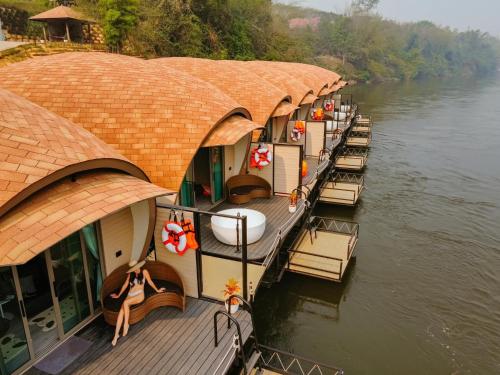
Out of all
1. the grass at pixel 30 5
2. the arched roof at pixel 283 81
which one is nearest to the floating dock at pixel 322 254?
the arched roof at pixel 283 81

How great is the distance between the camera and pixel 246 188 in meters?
15.3

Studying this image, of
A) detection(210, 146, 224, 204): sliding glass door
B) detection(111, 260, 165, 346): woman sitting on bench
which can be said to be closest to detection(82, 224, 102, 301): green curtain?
detection(111, 260, 165, 346): woman sitting on bench

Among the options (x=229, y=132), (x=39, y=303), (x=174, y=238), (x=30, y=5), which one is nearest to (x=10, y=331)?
(x=39, y=303)

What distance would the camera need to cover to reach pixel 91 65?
13500 millimetres

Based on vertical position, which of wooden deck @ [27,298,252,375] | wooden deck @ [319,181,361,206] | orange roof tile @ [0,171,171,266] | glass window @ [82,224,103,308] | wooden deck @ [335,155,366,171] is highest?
orange roof tile @ [0,171,171,266]

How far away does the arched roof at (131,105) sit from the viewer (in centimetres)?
1148

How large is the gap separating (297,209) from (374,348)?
5242 millimetres

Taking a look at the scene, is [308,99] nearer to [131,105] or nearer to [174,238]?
[131,105]

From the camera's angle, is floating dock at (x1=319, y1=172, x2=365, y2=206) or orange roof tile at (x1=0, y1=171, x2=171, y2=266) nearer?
orange roof tile at (x1=0, y1=171, x2=171, y2=266)

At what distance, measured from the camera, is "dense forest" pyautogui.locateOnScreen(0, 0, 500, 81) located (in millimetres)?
39375

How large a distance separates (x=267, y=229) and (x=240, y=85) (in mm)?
10230

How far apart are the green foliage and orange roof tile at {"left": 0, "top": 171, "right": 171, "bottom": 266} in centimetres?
3206

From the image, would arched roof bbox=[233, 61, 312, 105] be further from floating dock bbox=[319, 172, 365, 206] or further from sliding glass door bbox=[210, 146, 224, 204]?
sliding glass door bbox=[210, 146, 224, 204]

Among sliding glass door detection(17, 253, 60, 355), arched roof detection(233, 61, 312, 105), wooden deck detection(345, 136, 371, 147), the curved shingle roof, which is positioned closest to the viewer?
sliding glass door detection(17, 253, 60, 355)
